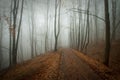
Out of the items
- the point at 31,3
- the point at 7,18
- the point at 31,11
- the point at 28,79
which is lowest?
the point at 28,79

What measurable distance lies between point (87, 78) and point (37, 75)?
3.40 m

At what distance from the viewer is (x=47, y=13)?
109 feet

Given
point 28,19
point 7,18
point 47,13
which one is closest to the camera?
point 7,18

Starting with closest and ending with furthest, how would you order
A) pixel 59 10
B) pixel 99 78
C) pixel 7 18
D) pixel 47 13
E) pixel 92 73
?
1. pixel 99 78
2. pixel 92 73
3. pixel 7 18
4. pixel 59 10
5. pixel 47 13

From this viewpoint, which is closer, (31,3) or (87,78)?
(87,78)

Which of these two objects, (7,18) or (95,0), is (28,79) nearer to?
(7,18)

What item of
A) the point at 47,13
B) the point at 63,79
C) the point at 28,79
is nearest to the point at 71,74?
the point at 63,79

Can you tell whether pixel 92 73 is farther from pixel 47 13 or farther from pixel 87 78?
pixel 47 13

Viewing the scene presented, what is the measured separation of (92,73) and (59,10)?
17781 mm

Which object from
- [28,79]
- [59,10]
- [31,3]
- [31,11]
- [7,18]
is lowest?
[28,79]

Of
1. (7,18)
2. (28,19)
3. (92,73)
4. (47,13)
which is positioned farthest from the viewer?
(28,19)

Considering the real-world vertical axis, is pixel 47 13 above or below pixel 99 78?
above

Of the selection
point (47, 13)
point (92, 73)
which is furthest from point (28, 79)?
point (47, 13)

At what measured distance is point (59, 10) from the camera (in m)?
23.7
